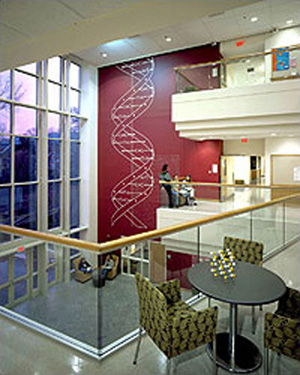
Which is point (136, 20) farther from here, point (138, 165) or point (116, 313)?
point (138, 165)

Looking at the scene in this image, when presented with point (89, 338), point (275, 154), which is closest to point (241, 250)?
point (89, 338)

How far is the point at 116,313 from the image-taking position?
2.77 m

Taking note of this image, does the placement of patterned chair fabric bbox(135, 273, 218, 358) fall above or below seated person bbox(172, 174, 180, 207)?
below

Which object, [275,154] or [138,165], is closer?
[275,154]

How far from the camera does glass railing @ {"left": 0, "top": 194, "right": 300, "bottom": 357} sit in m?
2.58

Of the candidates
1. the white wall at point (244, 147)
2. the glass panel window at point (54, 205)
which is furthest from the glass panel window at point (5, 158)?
the white wall at point (244, 147)

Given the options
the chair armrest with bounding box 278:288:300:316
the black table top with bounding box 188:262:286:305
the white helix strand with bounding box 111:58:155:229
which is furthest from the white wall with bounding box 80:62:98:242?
the chair armrest with bounding box 278:288:300:316

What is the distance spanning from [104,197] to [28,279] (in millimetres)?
8297

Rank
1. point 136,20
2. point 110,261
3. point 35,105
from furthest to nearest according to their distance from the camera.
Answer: point 35,105 < point 110,261 < point 136,20

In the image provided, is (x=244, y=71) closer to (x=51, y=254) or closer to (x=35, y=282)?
(x=51, y=254)

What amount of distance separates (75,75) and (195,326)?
36.0ft

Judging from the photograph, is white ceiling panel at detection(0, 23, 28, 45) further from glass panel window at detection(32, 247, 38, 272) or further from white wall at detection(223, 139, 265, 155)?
white wall at detection(223, 139, 265, 155)

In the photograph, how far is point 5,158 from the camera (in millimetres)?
8852

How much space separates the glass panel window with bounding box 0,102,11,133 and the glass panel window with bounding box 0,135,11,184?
0.24m
